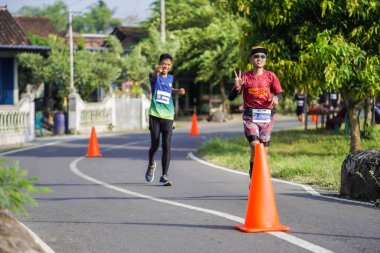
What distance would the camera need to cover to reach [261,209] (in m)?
7.53

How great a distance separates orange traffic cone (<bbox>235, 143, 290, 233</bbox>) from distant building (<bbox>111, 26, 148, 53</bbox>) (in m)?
43.5

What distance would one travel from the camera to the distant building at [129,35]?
51.3 m

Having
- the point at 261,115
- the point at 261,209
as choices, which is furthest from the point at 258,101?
the point at 261,209

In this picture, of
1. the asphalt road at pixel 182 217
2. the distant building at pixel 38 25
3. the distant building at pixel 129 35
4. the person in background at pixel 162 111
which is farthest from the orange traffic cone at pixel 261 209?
the distant building at pixel 38 25

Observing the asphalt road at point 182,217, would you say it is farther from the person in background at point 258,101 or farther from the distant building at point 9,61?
the distant building at point 9,61

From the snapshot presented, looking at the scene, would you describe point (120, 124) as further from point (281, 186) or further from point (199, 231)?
point (199, 231)

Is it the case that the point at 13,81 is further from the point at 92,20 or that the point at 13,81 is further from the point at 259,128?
the point at 92,20

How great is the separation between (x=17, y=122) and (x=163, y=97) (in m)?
15.8

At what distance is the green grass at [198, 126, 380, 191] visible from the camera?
13.4 m

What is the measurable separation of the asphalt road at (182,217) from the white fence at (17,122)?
1181 centimetres

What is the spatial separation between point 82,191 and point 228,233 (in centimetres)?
456

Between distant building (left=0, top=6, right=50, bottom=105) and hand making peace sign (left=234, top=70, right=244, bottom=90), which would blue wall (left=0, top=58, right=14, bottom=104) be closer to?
distant building (left=0, top=6, right=50, bottom=105)

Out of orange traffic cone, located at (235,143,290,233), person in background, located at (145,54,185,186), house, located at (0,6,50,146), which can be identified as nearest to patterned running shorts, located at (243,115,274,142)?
person in background, located at (145,54,185,186)

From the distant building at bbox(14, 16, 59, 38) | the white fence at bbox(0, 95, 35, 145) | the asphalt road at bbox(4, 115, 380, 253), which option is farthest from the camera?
the distant building at bbox(14, 16, 59, 38)
